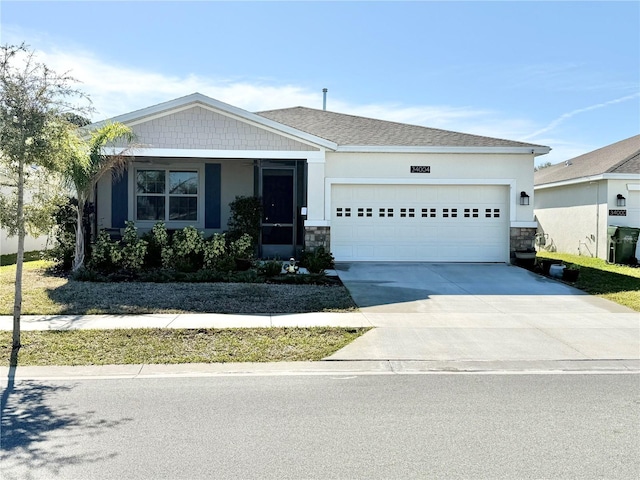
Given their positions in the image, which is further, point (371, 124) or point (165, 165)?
point (371, 124)

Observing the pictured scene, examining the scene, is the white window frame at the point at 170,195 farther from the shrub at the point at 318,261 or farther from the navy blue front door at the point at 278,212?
the shrub at the point at 318,261

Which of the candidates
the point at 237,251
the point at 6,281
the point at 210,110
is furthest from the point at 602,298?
the point at 6,281

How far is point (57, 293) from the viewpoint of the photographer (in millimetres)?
10891

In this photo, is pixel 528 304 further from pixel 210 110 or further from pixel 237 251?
pixel 210 110

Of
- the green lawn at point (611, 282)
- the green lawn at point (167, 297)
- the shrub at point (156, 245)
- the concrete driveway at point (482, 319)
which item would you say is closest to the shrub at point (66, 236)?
the green lawn at point (167, 297)

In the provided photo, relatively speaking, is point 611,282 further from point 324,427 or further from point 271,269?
point 324,427

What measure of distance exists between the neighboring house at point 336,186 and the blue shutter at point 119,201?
0.03m

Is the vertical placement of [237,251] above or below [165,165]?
below

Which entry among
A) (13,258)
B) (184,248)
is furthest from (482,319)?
(13,258)

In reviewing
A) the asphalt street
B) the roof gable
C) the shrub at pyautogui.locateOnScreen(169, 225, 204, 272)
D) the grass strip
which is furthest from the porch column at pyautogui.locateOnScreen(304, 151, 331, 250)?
the asphalt street

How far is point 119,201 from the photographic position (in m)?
16.5

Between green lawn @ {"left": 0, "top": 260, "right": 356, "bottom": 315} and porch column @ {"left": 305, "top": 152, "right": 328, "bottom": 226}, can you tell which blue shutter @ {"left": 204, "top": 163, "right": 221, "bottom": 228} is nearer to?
porch column @ {"left": 305, "top": 152, "right": 328, "bottom": 226}

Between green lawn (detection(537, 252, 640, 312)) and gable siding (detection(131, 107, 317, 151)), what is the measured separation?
28.6ft

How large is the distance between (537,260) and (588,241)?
16.2ft
